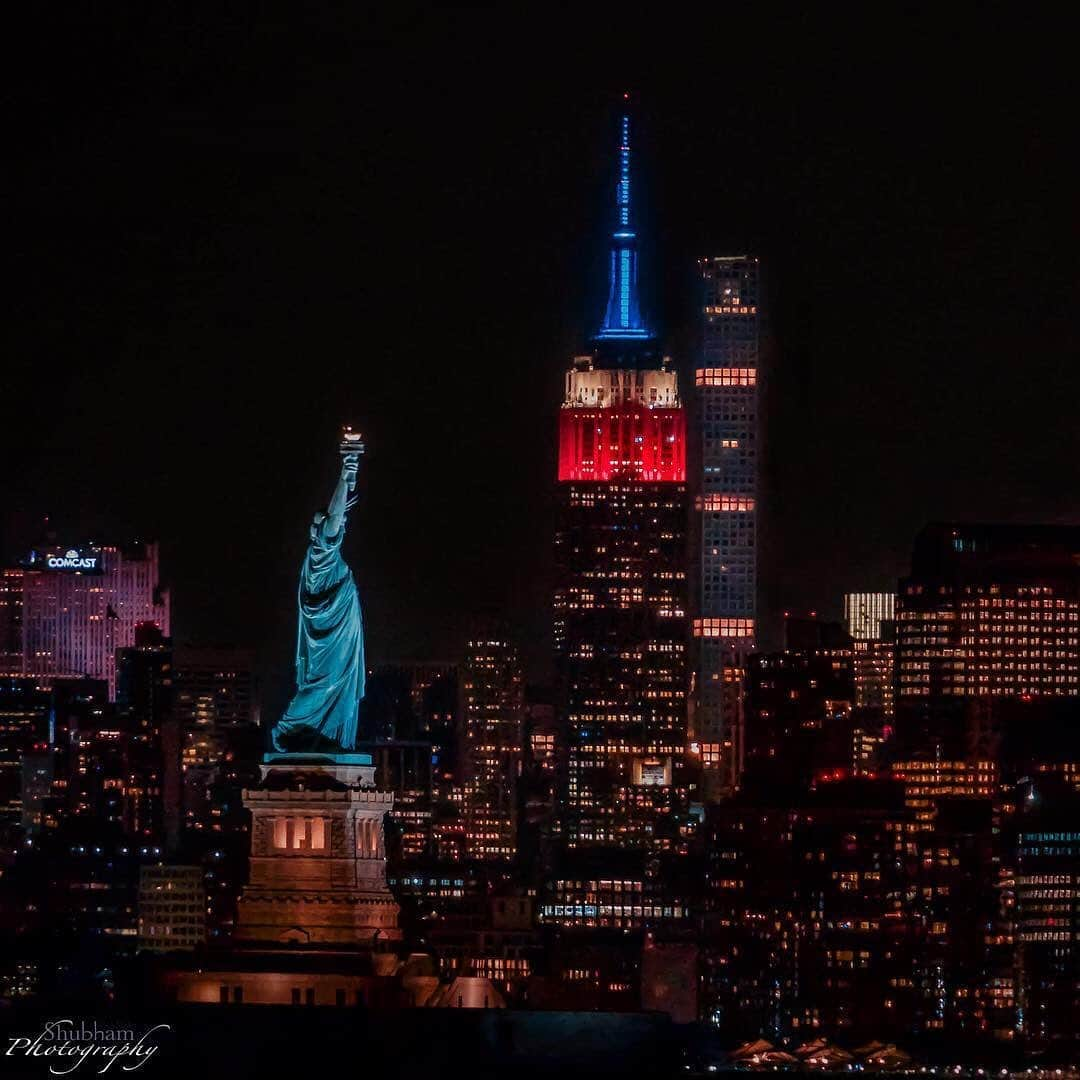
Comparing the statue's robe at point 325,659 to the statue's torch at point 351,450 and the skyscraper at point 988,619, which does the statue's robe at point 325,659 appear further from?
the skyscraper at point 988,619

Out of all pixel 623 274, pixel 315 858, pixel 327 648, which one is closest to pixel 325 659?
pixel 327 648

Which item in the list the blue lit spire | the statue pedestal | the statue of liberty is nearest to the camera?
the statue pedestal

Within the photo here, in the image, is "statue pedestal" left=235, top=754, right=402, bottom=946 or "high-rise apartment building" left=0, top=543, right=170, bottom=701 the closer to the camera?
"statue pedestal" left=235, top=754, right=402, bottom=946

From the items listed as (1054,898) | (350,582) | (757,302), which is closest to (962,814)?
(1054,898)

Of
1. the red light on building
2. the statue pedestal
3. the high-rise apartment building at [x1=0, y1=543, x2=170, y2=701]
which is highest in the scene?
the red light on building

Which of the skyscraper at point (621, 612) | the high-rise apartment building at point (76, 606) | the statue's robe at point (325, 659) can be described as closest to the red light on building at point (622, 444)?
the skyscraper at point (621, 612)

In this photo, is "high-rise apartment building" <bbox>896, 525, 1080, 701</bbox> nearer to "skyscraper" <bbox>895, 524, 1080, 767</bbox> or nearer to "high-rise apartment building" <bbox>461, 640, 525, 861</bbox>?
"skyscraper" <bbox>895, 524, 1080, 767</bbox>

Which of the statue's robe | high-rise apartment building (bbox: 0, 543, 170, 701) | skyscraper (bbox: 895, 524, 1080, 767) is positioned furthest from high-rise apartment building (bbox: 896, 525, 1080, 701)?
the statue's robe
